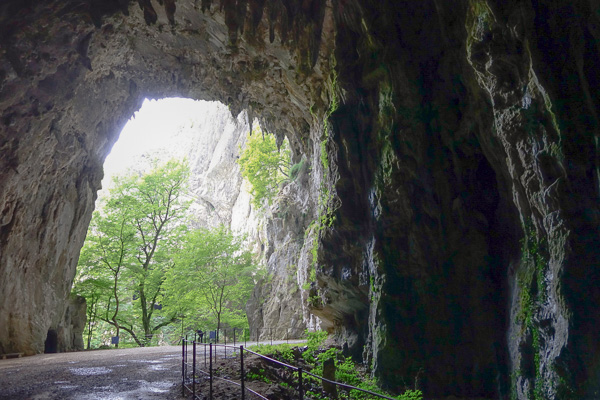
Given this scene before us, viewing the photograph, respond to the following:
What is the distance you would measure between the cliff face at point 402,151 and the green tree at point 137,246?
6.40 metres

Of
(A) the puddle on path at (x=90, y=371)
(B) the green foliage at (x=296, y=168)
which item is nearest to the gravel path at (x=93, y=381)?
(A) the puddle on path at (x=90, y=371)

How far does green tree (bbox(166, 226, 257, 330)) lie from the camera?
21.0m

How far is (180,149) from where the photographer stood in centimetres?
7206

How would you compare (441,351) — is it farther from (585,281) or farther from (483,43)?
(483,43)

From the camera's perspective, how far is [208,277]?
21.0 m

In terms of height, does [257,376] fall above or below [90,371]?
below

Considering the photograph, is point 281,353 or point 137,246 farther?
point 137,246

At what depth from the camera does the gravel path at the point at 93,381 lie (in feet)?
22.1

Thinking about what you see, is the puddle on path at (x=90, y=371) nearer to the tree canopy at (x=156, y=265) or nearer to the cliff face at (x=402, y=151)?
the cliff face at (x=402, y=151)

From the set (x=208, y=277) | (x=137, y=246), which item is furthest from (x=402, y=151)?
(x=137, y=246)

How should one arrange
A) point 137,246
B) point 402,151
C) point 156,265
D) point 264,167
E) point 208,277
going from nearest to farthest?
1. point 402,151
2. point 208,277
3. point 137,246
4. point 156,265
5. point 264,167

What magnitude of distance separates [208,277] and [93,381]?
1289cm

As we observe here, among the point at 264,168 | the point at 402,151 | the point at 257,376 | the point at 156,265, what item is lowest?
the point at 257,376

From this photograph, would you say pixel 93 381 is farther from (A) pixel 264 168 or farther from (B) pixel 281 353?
(A) pixel 264 168
